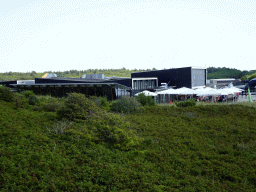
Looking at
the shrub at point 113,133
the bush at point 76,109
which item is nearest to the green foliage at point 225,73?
the bush at point 76,109

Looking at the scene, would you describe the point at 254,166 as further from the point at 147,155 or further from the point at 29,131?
the point at 29,131

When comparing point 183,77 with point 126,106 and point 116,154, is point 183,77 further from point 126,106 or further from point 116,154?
point 116,154

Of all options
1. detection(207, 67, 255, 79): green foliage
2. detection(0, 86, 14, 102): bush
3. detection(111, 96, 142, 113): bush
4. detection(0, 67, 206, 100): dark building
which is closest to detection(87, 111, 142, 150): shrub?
detection(0, 67, 206, 100): dark building

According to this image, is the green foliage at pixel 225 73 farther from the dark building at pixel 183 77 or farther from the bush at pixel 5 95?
the bush at pixel 5 95

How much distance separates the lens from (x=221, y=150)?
7094 millimetres

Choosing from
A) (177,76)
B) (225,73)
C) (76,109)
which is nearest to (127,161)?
(76,109)

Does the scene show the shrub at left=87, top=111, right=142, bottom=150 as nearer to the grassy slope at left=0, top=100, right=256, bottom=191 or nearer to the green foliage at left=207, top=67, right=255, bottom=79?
the grassy slope at left=0, top=100, right=256, bottom=191

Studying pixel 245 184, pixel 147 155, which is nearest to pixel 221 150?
pixel 245 184

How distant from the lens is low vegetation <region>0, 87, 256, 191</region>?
4.96m

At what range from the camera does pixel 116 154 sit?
20.9ft

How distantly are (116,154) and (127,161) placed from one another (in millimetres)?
444

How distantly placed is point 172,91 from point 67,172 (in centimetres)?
2386

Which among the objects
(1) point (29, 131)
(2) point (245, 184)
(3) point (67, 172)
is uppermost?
(1) point (29, 131)

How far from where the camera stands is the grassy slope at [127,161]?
491 cm
